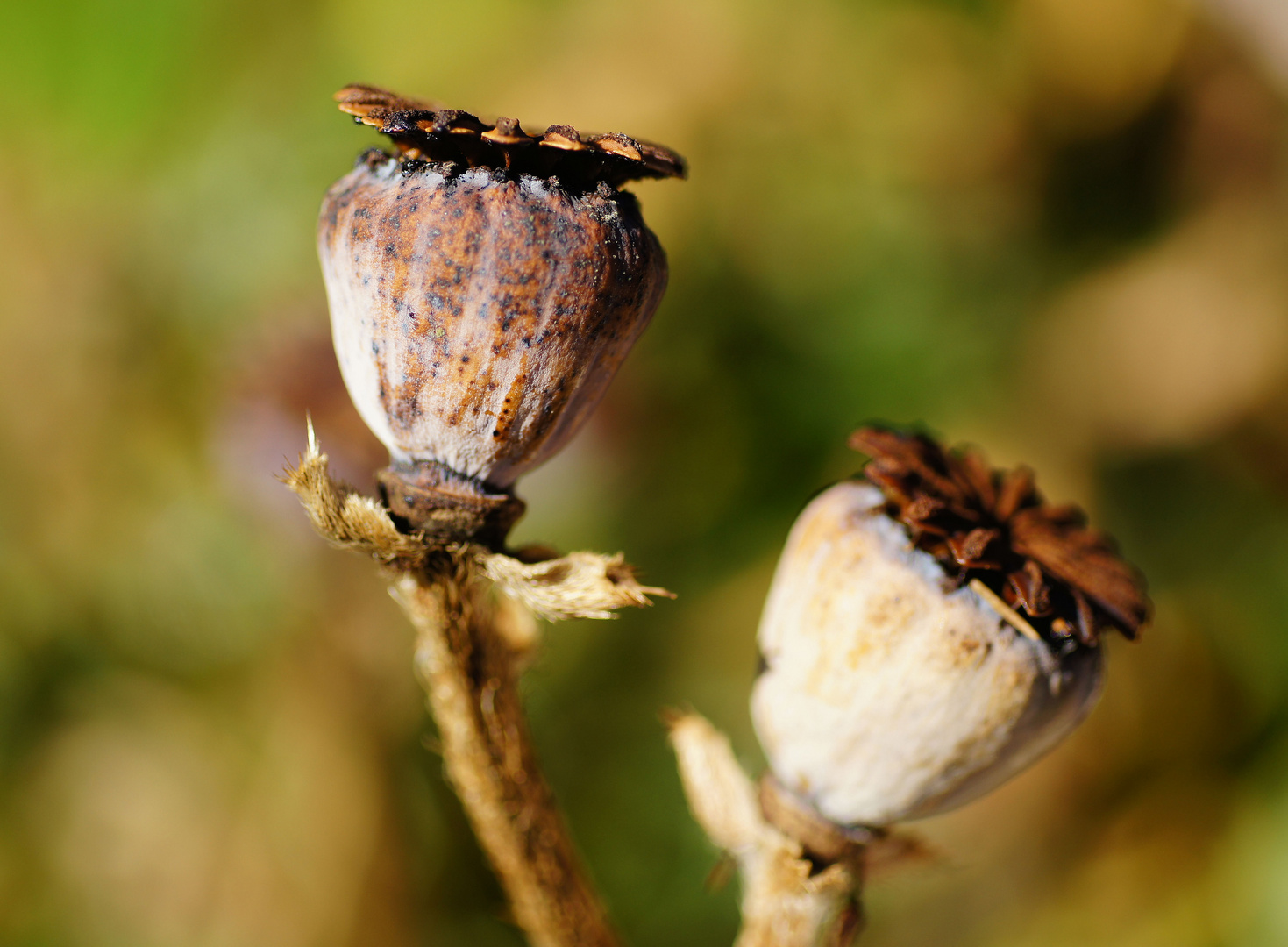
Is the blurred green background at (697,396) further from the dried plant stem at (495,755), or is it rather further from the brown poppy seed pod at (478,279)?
the brown poppy seed pod at (478,279)

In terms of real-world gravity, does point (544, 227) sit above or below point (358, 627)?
above

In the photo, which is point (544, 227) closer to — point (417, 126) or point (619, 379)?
point (417, 126)

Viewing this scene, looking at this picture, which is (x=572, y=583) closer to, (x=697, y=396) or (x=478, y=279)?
(x=478, y=279)

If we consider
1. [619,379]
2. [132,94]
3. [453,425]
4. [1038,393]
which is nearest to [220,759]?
[619,379]

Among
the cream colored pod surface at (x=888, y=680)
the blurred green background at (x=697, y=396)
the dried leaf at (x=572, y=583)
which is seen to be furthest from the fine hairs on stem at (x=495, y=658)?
the blurred green background at (x=697, y=396)

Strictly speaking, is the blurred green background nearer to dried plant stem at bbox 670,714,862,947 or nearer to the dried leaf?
dried plant stem at bbox 670,714,862,947

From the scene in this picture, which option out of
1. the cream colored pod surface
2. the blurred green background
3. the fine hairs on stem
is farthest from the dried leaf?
the blurred green background
